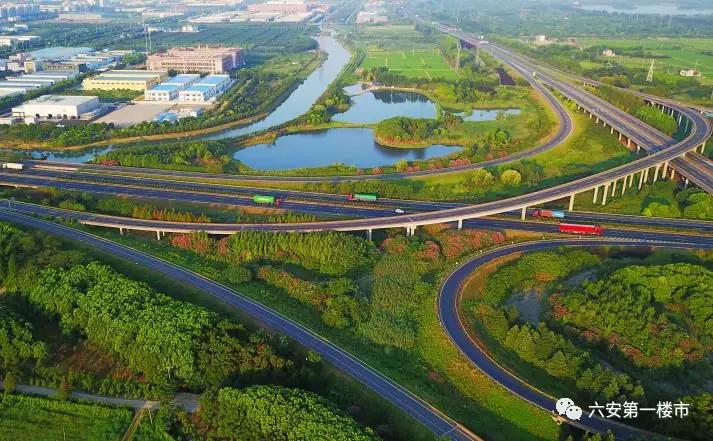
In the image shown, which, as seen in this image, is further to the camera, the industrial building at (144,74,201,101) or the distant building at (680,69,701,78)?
the distant building at (680,69,701,78)

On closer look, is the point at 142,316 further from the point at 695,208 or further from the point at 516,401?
the point at 695,208

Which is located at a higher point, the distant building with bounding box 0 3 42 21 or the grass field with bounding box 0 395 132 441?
the distant building with bounding box 0 3 42 21

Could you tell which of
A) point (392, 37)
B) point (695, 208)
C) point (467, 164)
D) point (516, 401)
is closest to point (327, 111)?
point (467, 164)

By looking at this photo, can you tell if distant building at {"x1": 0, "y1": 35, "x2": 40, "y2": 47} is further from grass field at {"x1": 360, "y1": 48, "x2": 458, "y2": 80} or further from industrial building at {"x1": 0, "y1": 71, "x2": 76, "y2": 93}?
grass field at {"x1": 360, "y1": 48, "x2": 458, "y2": 80}

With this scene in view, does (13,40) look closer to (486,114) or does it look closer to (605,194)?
(486,114)

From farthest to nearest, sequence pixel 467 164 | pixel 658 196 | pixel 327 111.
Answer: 1. pixel 327 111
2. pixel 467 164
3. pixel 658 196

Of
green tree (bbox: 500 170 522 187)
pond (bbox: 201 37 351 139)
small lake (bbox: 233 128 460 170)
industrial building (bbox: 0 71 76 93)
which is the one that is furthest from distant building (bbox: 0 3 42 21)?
green tree (bbox: 500 170 522 187)

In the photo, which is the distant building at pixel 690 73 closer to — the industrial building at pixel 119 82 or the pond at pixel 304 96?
the pond at pixel 304 96
